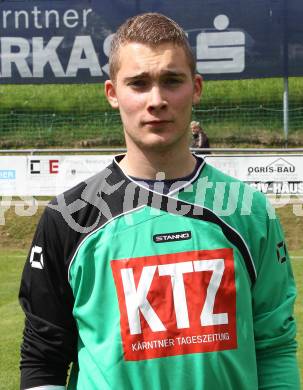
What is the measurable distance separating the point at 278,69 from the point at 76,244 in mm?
16227

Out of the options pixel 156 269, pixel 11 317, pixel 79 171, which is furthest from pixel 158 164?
pixel 79 171

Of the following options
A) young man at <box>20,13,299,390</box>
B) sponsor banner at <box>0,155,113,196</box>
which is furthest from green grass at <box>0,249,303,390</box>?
young man at <box>20,13,299,390</box>

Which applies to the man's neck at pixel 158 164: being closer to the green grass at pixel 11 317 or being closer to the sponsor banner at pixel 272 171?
the green grass at pixel 11 317

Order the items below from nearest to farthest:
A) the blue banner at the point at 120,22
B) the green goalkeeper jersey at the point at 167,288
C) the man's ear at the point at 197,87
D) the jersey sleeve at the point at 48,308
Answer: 1. the green goalkeeper jersey at the point at 167,288
2. the jersey sleeve at the point at 48,308
3. the man's ear at the point at 197,87
4. the blue banner at the point at 120,22

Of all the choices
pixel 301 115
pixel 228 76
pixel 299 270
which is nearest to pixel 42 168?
pixel 299 270

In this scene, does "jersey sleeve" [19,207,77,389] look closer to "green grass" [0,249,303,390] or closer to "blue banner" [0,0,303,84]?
"green grass" [0,249,303,390]

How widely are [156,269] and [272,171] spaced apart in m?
11.0

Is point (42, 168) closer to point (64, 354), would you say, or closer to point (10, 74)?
point (10, 74)

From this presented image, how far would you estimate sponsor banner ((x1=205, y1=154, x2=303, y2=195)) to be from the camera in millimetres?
12914

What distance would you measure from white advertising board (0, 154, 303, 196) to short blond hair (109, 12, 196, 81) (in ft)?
35.2

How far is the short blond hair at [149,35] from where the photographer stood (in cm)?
226

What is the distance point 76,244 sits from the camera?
224cm

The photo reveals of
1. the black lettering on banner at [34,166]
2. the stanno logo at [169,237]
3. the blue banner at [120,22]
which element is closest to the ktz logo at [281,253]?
the stanno logo at [169,237]

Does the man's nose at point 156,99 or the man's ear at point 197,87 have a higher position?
the man's ear at point 197,87
